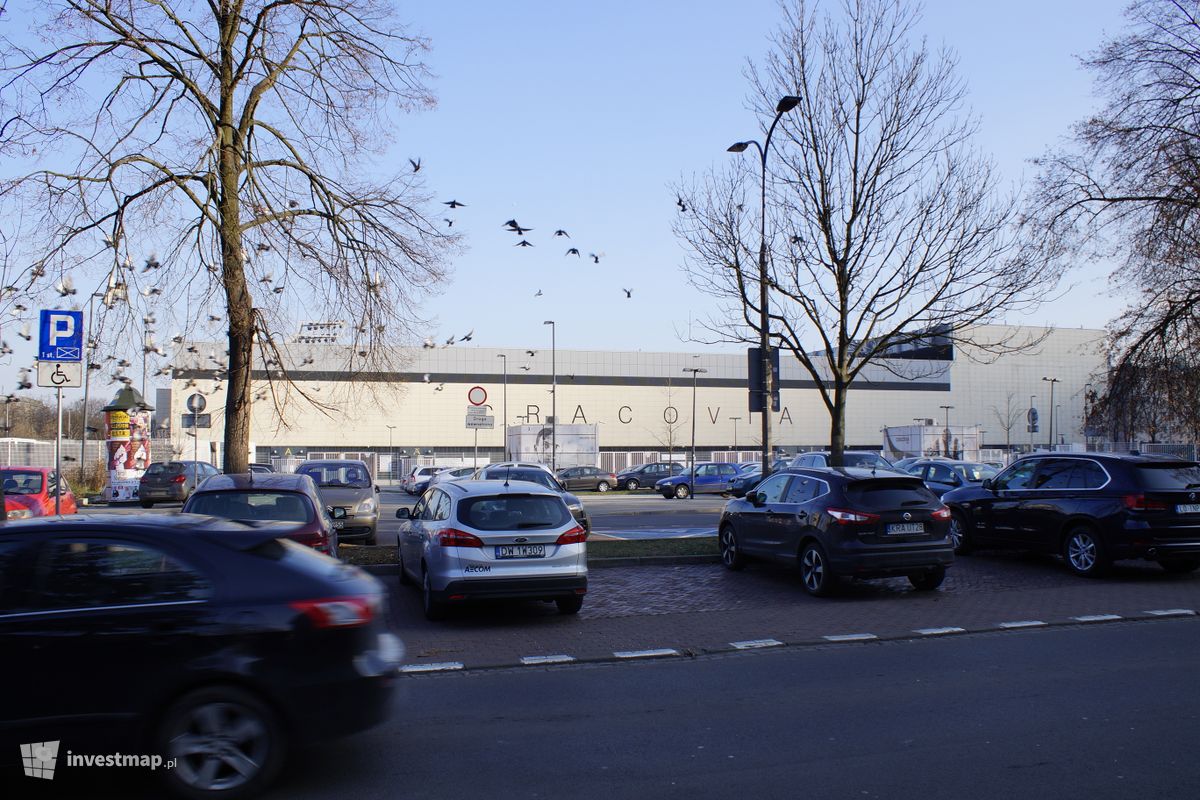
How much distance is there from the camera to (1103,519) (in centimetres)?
1260

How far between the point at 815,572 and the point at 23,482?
50.6 ft

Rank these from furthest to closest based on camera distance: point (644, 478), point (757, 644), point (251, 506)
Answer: point (644, 478), point (251, 506), point (757, 644)

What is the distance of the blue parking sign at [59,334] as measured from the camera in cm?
1252

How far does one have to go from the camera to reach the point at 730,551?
14.2 metres

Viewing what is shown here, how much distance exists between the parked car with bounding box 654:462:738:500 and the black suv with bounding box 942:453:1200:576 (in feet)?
83.0

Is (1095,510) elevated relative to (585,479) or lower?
elevated

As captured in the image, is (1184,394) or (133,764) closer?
(133,764)

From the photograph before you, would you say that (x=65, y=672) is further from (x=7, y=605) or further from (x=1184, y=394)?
(x=1184, y=394)

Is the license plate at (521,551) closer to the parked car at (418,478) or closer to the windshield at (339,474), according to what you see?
the windshield at (339,474)

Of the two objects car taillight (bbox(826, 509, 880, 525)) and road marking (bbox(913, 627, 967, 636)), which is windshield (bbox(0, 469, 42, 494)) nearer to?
car taillight (bbox(826, 509, 880, 525))

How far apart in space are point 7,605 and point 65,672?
17.7 inches

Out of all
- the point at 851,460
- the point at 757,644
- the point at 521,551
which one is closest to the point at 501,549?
the point at 521,551

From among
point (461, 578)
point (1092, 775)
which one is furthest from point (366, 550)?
point (1092, 775)

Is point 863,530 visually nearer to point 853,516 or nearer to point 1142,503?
point 853,516
